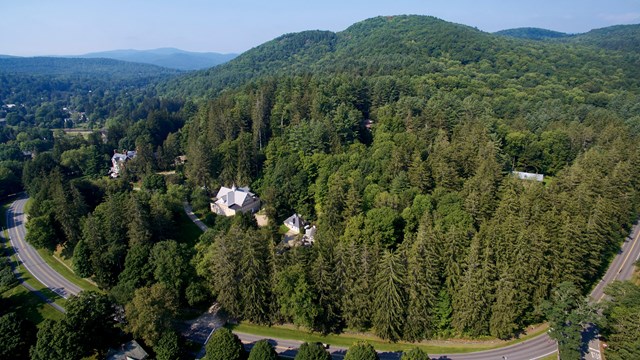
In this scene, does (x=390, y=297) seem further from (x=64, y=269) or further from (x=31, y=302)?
(x=64, y=269)

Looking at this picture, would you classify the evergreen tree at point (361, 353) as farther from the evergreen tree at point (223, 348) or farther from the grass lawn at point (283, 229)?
the grass lawn at point (283, 229)

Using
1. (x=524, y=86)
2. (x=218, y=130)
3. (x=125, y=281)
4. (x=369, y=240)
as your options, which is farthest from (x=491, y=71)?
(x=125, y=281)

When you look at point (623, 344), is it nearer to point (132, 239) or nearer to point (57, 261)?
point (132, 239)

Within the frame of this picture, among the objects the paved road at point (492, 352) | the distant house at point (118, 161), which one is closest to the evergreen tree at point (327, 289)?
the paved road at point (492, 352)

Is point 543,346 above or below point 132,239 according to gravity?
below

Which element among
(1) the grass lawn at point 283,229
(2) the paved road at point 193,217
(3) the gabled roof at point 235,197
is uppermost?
(3) the gabled roof at point 235,197

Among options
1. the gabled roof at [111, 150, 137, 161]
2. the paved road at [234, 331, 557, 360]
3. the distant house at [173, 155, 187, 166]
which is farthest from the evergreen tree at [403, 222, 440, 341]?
the gabled roof at [111, 150, 137, 161]
